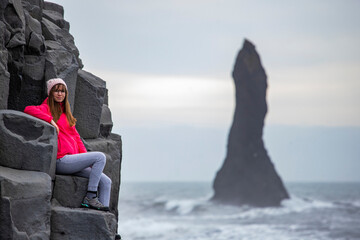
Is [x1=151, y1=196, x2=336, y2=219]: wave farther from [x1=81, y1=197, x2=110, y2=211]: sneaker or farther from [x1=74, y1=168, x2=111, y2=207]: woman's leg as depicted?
[x1=81, y1=197, x2=110, y2=211]: sneaker

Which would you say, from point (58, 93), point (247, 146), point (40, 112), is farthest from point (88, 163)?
point (247, 146)

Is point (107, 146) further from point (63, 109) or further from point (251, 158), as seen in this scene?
point (251, 158)

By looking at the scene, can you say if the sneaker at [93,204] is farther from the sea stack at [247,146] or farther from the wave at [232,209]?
the sea stack at [247,146]

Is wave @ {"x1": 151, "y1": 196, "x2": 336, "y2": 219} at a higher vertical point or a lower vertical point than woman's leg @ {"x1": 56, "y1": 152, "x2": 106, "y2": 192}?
lower

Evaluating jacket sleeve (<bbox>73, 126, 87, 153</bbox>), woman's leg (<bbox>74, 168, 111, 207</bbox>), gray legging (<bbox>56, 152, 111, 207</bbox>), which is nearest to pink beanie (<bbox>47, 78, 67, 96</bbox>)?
jacket sleeve (<bbox>73, 126, 87, 153</bbox>)

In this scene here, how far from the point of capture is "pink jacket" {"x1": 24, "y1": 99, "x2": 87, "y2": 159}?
7.96 meters

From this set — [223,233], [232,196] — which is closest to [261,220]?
[223,233]

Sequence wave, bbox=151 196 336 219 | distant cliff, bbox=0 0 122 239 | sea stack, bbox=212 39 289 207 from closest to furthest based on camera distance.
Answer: distant cliff, bbox=0 0 122 239, wave, bbox=151 196 336 219, sea stack, bbox=212 39 289 207

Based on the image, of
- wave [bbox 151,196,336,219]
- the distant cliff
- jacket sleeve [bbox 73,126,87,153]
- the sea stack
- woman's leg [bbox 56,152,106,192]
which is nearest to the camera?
the distant cliff

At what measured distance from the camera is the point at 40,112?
7969 millimetres

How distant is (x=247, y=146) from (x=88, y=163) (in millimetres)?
67219

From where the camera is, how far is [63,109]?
8.35 meters

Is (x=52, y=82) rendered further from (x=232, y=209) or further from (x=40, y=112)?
(x=232, y=209)

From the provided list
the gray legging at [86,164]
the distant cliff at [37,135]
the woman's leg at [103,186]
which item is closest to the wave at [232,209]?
the distant cliff at [37,135]
